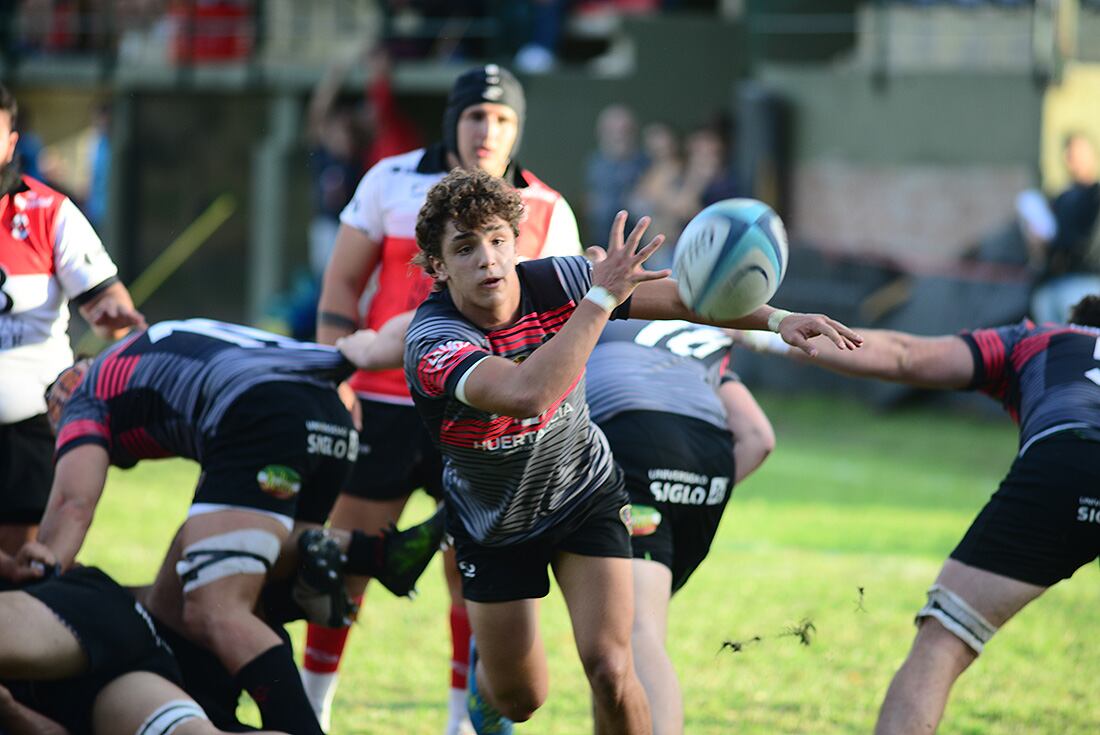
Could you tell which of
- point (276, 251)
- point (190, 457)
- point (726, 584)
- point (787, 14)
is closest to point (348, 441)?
point (190, 457)

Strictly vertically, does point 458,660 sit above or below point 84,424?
below

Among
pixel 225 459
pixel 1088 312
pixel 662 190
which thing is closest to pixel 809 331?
pixel 1088 312

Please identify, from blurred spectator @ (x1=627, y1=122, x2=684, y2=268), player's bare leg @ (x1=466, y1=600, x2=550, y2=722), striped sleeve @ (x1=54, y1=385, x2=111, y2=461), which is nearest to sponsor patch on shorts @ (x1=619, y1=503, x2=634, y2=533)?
player's bare leg @ (x1=466, y1=600, x2=550, y2=722)

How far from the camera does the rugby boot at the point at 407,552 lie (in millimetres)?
5383

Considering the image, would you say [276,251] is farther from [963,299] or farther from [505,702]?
[505,702]

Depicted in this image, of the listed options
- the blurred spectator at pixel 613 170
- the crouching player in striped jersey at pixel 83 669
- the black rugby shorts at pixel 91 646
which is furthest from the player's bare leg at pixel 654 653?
the blurred spectator at pixel 613 170

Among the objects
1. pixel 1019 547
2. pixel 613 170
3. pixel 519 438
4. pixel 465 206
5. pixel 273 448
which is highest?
pixel 465 206

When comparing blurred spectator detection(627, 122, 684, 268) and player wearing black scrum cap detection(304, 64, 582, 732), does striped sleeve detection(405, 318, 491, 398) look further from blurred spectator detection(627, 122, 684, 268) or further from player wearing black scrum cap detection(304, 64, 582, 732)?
blurred spectator detection(627, 122, 684, 268)

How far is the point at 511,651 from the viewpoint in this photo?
454cm

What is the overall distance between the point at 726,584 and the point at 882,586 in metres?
0.81

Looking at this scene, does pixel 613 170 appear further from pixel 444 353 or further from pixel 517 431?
pixel 444 353

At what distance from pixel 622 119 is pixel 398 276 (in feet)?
33.1

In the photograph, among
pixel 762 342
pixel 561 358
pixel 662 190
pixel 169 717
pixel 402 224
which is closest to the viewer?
pixel 561 358

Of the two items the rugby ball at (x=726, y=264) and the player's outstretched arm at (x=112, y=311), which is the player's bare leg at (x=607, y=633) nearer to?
the rugby ball at (x=726, y=264)
